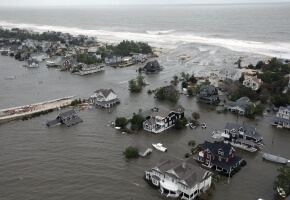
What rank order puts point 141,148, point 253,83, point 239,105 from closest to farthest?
point 141,148
point 239,105
point 253,83

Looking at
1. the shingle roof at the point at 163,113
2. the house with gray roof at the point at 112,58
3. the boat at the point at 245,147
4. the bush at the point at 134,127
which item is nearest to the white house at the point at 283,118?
the boat at the point at 245,147

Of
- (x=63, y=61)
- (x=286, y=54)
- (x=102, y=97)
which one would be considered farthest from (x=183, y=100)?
(x=286, y=54)

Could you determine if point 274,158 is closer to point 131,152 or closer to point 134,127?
point 131,152

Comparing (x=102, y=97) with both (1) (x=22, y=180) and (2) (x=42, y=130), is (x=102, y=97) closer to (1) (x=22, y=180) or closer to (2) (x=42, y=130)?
(2) (x=42, y=130)

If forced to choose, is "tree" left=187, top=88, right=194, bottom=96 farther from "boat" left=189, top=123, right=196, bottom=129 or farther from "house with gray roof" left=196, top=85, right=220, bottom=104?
"boat" left=189, top=123, right=196, bottom=129

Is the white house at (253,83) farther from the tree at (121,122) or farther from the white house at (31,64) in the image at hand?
the white house at (31,64)

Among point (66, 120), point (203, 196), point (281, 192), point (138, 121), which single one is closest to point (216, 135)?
point (138, 121)
